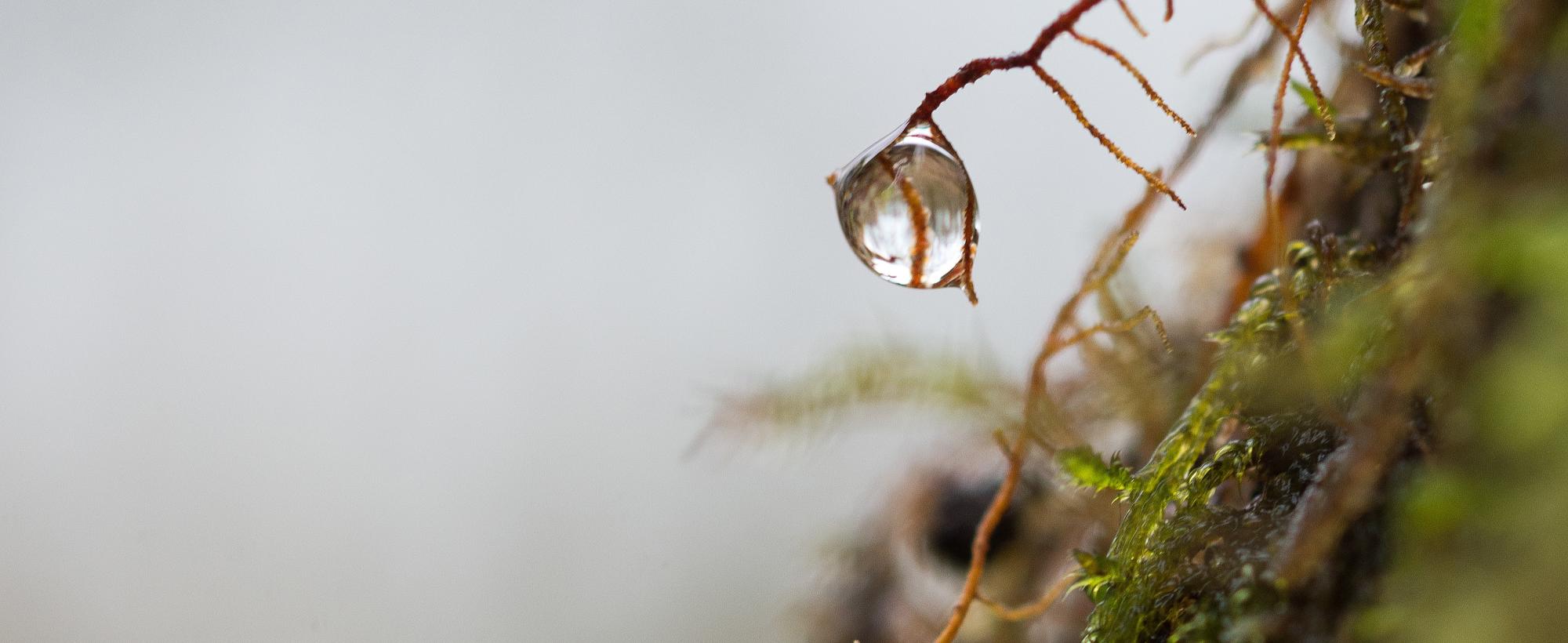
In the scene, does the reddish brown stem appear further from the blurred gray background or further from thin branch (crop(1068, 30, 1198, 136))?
the blurred gray background

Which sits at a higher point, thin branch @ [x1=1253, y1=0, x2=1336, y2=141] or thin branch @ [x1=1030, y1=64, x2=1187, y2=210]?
thin branch @ [x1=1253, y1=0, x2=1336, y2=141]

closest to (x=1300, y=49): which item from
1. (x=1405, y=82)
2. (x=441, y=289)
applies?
(x=1405, y=82)

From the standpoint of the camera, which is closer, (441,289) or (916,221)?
(916,221)

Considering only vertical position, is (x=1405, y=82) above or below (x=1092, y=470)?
above

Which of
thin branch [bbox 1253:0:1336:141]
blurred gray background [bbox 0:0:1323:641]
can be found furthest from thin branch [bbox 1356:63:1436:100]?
blurred gray background [bbox 0:0:1323:641]

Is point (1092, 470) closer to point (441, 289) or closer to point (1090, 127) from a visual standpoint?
point (1090, 127)

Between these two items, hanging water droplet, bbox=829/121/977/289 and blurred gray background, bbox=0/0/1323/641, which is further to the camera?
blurred gray background, bbox=0/0/1323/641
